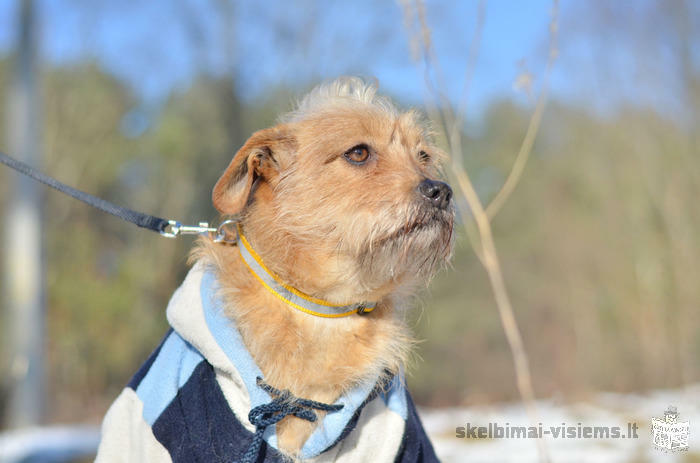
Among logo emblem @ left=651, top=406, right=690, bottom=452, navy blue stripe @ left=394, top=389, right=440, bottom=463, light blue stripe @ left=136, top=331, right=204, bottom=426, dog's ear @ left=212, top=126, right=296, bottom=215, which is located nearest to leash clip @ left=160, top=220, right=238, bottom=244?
dog's ear @ left=212, top=126, right=296, bottom=215

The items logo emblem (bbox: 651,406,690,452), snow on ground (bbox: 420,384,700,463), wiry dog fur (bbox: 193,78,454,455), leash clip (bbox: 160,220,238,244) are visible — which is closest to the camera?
wiry dog fur (bbox: 193,78,454,455)

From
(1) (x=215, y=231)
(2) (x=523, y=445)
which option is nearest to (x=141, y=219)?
(1) (x=215, y=231)

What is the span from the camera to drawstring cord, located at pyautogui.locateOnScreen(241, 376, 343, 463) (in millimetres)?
2209

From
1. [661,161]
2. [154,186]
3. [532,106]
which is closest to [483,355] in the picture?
[661,161]

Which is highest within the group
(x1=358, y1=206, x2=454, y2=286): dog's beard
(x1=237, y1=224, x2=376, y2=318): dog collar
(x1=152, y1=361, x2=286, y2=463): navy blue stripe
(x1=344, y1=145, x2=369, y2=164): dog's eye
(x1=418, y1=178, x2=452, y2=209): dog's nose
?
(x1=344, y1=145, x2=369, y2=164): dog's eye

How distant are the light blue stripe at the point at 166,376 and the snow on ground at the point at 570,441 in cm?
296

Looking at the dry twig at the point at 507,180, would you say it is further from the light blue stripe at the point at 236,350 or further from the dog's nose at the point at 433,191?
the light blue stripe at the point at 236,350

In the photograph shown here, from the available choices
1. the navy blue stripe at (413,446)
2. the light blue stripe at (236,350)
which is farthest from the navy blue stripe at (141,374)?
the navy blue stripe at (413,446)

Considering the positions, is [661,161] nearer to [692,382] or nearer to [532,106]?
[692,382]

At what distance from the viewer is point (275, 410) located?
7.34 ft

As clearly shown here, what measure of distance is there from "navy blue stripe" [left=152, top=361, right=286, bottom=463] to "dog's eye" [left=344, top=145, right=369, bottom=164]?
1085mm

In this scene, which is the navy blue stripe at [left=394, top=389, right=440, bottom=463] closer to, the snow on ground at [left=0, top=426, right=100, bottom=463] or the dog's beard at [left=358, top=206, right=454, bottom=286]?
the dog's beard at [left=358, top=206, right=454, bottom=286]

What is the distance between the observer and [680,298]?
13.2 metres

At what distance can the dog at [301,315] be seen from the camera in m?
2.28
